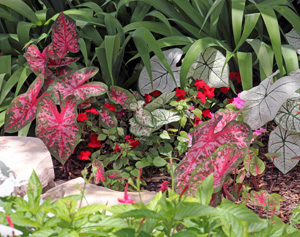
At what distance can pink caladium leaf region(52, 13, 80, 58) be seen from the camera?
6.97 feet

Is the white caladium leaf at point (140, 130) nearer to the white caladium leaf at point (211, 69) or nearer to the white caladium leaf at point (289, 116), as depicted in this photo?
the white caladium leaf at point (211, 69)

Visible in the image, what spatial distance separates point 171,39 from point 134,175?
79 cm

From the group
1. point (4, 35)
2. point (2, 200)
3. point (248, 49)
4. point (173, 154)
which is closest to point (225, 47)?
point (248, 49)

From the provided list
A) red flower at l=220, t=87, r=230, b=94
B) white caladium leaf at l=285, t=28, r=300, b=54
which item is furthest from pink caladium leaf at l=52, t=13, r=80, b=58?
white caladium leaf at l=285, t=28, r=300, b=54

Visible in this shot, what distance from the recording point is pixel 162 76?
2377 millimetres

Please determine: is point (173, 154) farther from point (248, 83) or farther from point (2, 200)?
point (2, 200)

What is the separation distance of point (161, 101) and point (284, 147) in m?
0.63

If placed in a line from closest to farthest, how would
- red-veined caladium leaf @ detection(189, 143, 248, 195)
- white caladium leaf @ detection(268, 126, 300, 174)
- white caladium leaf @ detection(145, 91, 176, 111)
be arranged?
red-veined caladium leaf @ detection(189, 143, 248, 195) < white caladium leaf @ detection(268, 126, 300, 174) < white caladium leaf @ detection(145, 91, 176, 111)

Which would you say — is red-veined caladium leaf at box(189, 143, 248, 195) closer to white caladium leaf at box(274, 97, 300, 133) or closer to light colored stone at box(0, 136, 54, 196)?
light colored stone at box(0, 136, 54, 196)

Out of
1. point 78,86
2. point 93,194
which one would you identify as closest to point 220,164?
point 93,194

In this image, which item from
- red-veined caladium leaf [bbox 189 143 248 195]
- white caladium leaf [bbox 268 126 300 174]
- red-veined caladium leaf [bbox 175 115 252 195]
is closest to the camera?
red-veined caladium leaf [bbox 189 143 248 195]

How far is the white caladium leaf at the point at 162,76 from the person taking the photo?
2.34 m

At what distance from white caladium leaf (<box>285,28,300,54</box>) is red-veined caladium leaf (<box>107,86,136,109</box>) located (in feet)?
3.18

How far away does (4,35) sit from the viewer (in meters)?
2.50
